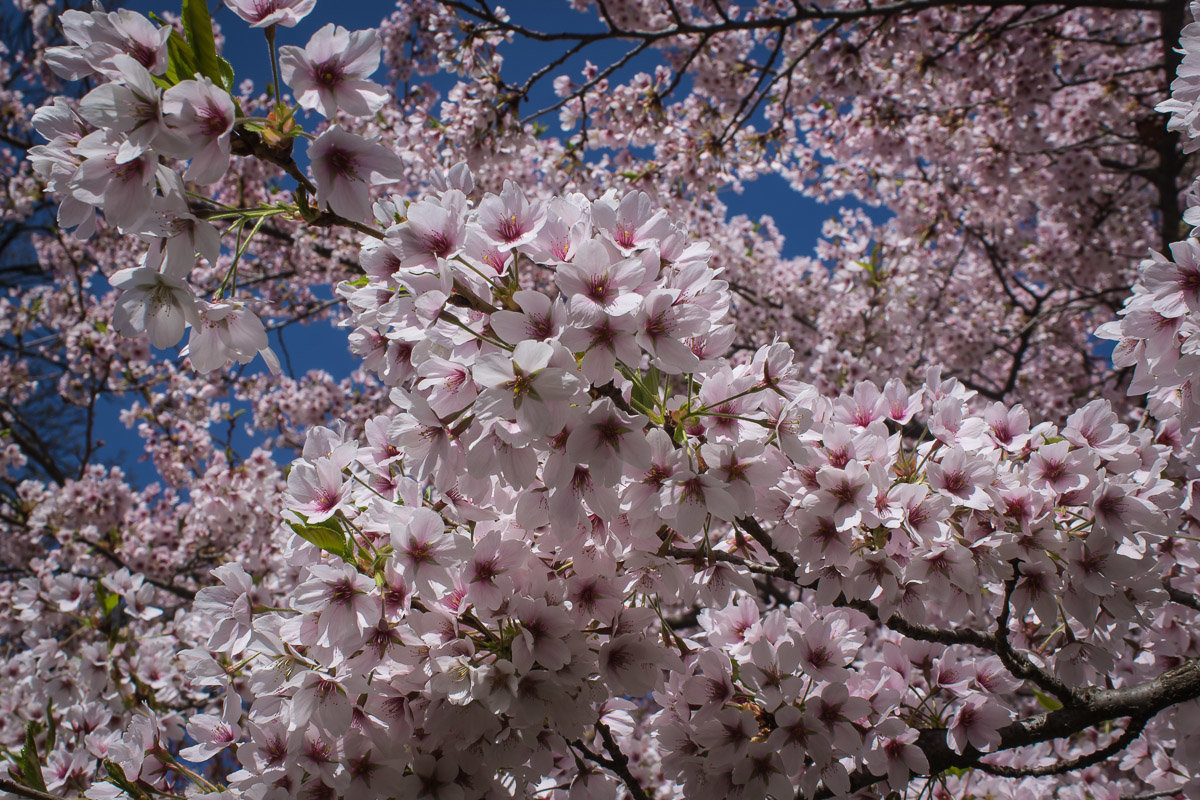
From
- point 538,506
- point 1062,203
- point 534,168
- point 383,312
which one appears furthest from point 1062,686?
point 534,168

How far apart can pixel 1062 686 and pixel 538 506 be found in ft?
5.83

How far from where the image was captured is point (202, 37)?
134cm

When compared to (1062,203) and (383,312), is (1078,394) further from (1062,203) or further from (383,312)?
(383,312)

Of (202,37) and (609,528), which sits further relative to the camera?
(609,528)

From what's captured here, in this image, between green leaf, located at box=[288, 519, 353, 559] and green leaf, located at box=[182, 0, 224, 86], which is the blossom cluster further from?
green leaf, located at box=[182, 0, 224, 86]

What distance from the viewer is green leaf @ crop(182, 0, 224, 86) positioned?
134 cm

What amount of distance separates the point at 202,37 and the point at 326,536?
1.08 m

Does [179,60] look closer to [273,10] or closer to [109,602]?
[273,10]

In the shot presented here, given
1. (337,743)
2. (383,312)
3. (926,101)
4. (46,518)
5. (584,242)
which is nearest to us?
(584,242)

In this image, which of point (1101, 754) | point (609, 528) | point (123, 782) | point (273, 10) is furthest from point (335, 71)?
point (1101, 754)

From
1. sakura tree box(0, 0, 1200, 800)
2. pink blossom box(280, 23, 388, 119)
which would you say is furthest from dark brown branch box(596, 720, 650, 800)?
pink blossom box(280, 23, 388, 119)

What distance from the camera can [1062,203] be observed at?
8.59 metres

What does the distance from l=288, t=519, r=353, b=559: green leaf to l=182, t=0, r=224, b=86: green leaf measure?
96cm

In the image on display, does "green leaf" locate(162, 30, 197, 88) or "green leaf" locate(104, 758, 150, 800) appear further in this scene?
"green leaf" locate(104, 758, 150, 800)
